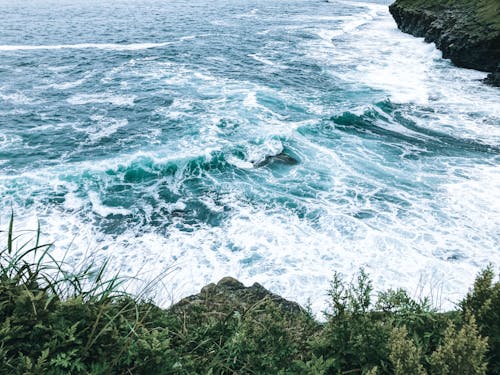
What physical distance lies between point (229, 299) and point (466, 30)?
31.8 m

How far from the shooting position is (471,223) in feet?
37.5

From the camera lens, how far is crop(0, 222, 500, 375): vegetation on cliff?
122 inches

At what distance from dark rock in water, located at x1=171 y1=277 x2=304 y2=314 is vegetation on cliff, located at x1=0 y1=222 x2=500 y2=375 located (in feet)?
1.84

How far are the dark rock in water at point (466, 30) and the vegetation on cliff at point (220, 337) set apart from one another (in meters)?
26.0

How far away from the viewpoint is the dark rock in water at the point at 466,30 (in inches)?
1050

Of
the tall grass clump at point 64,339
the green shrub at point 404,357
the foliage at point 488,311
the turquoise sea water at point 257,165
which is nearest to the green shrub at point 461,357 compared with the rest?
the green shrub at point 404,357

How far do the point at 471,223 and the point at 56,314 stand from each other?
38.1 ft

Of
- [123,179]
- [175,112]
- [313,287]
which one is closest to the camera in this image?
[313,287]

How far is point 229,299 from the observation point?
19.7ft

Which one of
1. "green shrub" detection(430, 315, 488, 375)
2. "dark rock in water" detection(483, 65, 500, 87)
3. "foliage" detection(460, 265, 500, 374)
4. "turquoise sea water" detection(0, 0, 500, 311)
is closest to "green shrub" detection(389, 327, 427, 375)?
"green shrub" detection(430, 315, 488, 375)

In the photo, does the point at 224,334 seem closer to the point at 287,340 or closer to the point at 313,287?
the point at 287,340

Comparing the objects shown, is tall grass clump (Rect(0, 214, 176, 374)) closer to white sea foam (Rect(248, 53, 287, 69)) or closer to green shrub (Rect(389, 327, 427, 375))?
Result: green shrub (Rect(389, 327, 427, 375))

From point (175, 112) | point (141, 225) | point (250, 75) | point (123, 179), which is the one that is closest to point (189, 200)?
point (141, 225)

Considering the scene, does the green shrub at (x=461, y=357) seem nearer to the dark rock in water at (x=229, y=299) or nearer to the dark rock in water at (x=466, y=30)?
the dark rock in water at (x=229, y=299)
